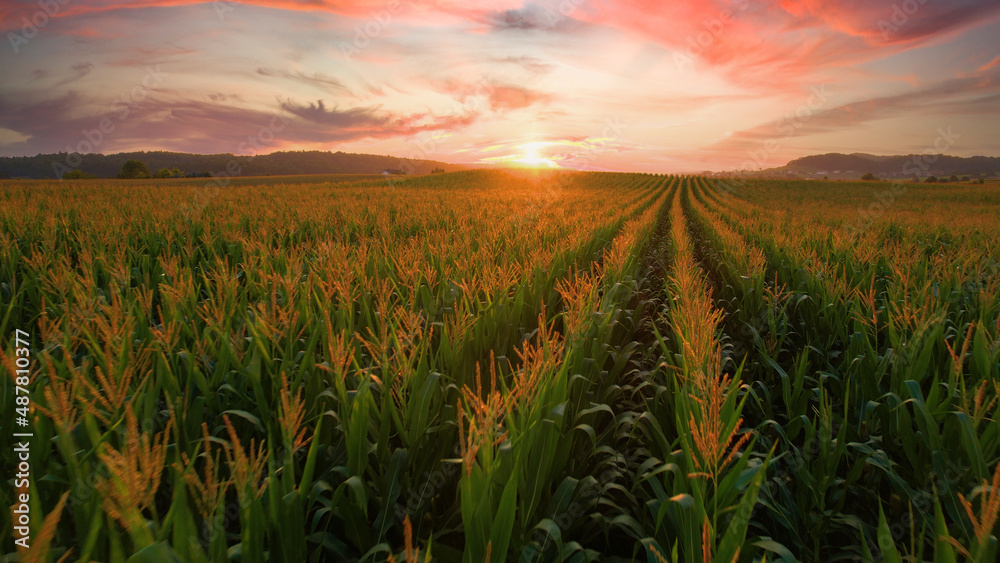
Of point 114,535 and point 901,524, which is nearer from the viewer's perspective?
point 114,535

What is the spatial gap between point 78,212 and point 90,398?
368 inches

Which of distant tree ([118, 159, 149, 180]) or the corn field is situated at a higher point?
distant tree ([118, 159, 149, 180])

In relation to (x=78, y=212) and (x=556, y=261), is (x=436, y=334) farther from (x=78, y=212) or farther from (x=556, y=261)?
(x=78, y=212)

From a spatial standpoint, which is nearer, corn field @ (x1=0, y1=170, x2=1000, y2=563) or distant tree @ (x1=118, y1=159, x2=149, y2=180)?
corn field @ (x1=0, y1=170, x2=1000, y2=563)

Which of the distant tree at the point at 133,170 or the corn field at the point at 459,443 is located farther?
the distant tree at the point at 133,170

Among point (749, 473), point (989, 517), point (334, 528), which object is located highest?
point (989, 517)

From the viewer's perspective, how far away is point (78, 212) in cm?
816

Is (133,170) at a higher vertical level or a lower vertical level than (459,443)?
higher

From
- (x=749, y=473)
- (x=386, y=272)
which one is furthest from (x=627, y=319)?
(x=749, y=473)

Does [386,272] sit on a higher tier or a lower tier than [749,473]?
higher

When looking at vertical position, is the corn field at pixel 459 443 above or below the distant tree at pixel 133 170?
below

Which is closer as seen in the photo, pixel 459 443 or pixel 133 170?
pixel 459 443

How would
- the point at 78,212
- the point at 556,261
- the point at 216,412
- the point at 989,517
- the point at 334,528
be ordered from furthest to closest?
the point at 78,212
the point at 556,261
the point at 216,412
the point at 334,528
the point at 989,517

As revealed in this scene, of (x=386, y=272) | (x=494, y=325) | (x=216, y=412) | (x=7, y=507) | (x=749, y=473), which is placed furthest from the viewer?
(x=386, y=272)
